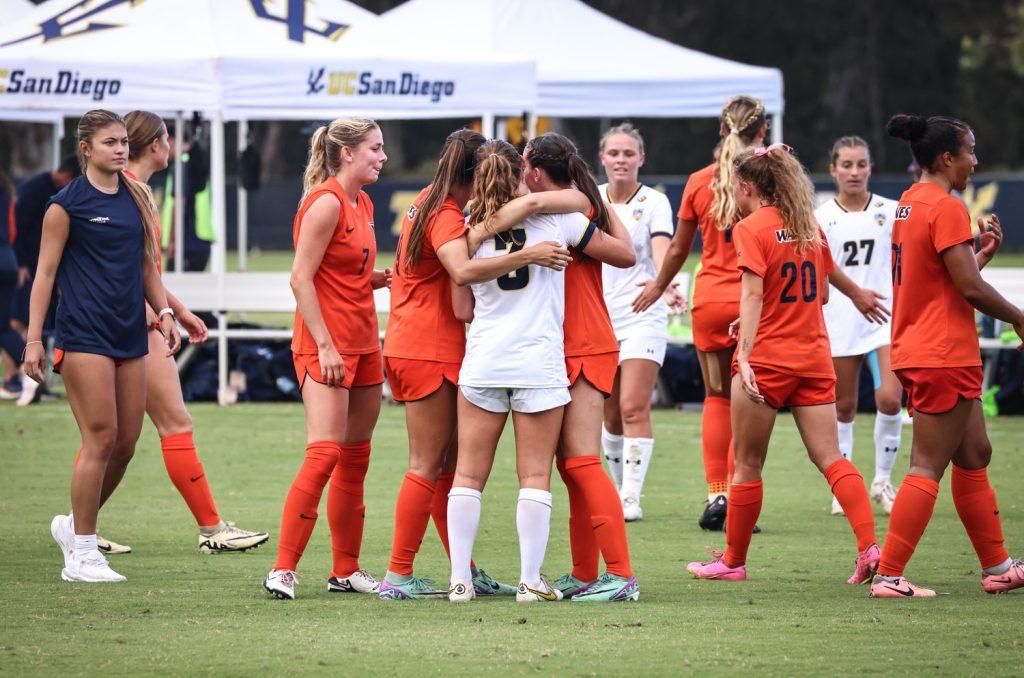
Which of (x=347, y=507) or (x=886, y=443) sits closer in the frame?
(x=347, y=507)

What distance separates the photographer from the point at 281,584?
6074 mm

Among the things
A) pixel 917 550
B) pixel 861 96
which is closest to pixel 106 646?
pixel 917 550

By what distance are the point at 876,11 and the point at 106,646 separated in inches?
1891

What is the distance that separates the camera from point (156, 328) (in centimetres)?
720

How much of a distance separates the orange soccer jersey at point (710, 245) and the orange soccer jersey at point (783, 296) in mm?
1443

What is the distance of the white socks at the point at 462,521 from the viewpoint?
5.95 metres

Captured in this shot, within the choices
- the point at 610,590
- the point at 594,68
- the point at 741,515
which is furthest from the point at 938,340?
the point at 594,68

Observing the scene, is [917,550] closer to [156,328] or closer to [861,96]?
[156,328]

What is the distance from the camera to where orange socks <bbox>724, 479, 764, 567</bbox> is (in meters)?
6.57

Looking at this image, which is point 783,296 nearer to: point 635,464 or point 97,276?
point 635,464

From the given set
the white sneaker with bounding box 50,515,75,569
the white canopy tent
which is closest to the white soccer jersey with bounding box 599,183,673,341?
the white sneaker with bounding box 50,515,75,569

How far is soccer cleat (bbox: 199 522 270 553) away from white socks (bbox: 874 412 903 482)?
3.64m

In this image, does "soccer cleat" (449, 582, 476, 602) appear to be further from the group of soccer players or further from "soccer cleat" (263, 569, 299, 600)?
"soccer cleat" (263, 569, 299, 600)

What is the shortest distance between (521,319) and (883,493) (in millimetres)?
3735
